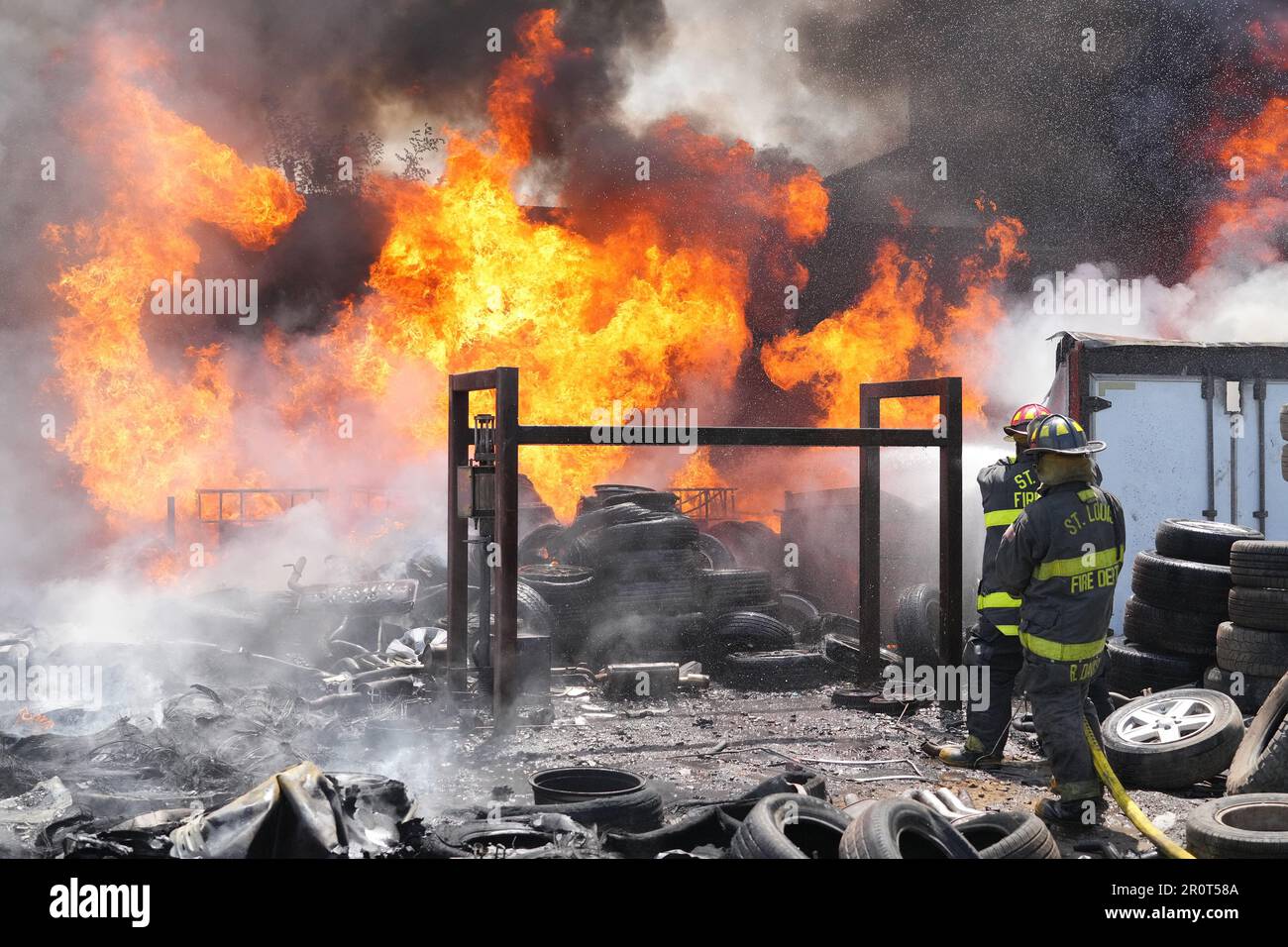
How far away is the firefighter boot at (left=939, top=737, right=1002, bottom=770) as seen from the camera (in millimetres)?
6637

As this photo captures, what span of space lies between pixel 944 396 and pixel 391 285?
1149 centimetres

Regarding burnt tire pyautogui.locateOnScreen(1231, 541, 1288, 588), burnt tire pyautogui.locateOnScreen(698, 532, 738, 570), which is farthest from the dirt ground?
burnt tire pyautogui.locateOnScreen(698, 532, 738, 570)

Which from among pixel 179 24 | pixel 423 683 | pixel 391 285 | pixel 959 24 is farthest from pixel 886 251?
pixel 423 683

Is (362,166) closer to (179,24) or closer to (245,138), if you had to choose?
(245,138)

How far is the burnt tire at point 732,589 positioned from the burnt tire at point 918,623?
1398 mm

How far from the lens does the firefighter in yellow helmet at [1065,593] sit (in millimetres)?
5543

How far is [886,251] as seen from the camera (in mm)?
20266

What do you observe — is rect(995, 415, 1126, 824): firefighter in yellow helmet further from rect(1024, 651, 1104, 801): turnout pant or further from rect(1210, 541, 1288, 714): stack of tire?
rect(1210, 541, 1288, 714): stack of tire

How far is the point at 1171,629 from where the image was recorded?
7.82 metres

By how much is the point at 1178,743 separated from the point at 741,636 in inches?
171

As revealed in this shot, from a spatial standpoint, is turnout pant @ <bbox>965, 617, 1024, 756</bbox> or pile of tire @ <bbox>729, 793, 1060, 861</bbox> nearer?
pile of tire @ <bbox>729, 793, 1060, 861</bbox>

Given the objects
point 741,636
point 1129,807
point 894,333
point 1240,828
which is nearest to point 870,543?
point 741,636

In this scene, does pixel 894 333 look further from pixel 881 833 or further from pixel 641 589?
pixel 881 833
